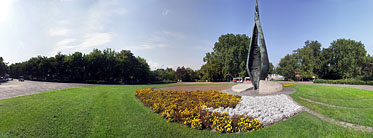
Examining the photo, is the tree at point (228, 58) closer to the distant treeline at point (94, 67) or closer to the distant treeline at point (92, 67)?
the distant treeline at point (94, 67)

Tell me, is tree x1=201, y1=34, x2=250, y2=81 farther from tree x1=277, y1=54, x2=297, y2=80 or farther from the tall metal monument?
the tall metal monument

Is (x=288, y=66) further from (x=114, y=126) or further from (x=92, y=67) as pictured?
(x=114, y=126)

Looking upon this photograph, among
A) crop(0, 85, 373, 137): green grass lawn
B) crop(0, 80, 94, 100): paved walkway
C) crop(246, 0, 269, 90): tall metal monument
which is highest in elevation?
crop(246, 0, 269, 90): tall metal monument

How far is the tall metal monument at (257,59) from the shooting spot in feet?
41.6

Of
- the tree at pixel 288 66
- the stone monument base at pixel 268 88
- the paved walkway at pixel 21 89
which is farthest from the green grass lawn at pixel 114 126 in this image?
the tree at pixel 288 66

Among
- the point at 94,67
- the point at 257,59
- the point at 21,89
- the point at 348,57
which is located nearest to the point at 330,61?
the point at 348,57

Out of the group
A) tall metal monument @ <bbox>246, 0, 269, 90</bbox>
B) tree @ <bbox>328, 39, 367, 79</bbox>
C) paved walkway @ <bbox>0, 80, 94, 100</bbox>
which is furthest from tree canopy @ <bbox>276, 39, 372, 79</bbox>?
paved walkway @ <bbox>0, 80, 94, 100</bbox>

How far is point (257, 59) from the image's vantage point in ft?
43.5

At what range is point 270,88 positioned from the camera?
11961 mm

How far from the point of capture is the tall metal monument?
12674mm

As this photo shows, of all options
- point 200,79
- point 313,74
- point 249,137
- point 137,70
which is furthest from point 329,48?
point 249,137

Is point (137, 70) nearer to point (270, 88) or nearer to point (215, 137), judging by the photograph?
point (270, 88)

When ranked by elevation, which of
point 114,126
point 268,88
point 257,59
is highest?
point 257,59

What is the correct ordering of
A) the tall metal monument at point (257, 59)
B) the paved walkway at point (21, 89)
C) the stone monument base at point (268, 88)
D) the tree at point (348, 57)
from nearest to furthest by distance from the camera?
1. the stone monument base at point (268, 88)
2. the paved walkway at point (21, 89)
3. the tall metal monument at point (257, 59)
4. the tree at point (348, 57)
